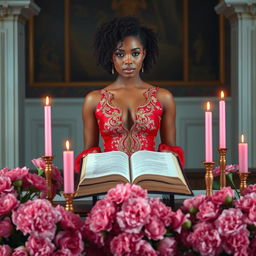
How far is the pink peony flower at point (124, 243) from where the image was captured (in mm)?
1581

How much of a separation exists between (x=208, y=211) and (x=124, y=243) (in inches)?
9.5

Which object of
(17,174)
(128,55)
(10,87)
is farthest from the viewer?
(10,87)

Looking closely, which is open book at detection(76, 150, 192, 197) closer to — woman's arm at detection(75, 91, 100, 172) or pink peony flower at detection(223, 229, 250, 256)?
pink peony flower at detection(223, 229, 250, 256)

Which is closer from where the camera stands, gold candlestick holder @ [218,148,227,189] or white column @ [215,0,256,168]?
gold candlestick holder @ [218,148,227,189]

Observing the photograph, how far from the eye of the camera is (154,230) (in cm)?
Result: 159

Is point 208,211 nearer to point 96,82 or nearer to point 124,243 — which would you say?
point 124,243

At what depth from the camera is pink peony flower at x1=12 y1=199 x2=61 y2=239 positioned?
158 cm

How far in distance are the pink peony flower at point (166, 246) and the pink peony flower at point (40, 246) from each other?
28cm

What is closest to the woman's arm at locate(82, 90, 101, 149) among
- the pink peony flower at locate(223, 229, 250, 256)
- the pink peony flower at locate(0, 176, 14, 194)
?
the pink peony flower at locate(0, 176, 14, 194)

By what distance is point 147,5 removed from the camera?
760 cm

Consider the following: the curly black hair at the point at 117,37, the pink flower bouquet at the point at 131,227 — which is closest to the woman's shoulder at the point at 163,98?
the curly black hair at the point at 117,37

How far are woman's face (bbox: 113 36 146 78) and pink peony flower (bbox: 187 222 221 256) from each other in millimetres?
1465

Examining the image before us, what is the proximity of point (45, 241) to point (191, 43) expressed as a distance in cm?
616

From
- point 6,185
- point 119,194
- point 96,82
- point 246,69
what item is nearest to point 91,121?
point 6,185
